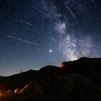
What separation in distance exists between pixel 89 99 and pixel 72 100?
1959 mm

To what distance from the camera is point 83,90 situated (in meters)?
11.8

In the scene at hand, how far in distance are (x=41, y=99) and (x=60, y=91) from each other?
3.21m

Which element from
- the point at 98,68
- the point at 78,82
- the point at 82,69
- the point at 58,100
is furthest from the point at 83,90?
the point at 98,68

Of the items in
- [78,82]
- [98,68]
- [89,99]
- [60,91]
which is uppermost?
[98,68]

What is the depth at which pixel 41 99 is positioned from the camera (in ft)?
37.1

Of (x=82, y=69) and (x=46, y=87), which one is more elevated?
(x=82, y=69)

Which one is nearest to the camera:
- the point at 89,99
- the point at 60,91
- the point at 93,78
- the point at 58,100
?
the point at 89,99

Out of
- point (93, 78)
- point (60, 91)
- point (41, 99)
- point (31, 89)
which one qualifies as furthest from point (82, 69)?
point (31, 89)

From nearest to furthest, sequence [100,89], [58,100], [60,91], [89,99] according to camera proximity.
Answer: [89,99]
[58,100]
[100,89]
[60,91]

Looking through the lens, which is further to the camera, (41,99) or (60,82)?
(60,82)

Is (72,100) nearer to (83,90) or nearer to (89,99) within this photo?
(89,99)

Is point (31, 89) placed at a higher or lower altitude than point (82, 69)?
lower

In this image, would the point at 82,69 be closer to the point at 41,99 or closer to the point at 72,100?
the point at 72,100

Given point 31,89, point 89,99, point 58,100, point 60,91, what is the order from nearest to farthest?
point 89,99 → point 58,100 → point 60,91 → point 31,89
